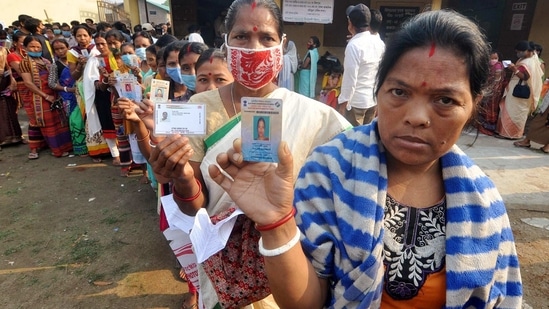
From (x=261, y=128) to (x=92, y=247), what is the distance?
3294mm

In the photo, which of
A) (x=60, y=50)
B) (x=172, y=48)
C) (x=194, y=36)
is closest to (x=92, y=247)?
(x=172, y=48)

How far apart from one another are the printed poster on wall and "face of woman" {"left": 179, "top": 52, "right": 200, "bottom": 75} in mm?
5539

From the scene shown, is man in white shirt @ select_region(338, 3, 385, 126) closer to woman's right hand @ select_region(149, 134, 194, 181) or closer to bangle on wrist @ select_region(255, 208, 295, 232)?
woman's right hand @ select_region(149, 134, 194, 181)

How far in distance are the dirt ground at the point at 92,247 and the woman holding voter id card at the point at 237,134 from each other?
1.63m

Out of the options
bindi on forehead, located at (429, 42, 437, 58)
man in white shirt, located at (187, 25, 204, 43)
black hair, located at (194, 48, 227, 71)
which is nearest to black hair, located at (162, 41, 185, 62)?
black hair, located at (194, 48, 227, 71)

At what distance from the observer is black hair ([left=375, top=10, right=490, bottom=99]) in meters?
1.08

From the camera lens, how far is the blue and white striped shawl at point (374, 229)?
3.69 feet

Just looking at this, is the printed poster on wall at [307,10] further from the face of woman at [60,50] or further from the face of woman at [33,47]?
the face of woman at [33,47]

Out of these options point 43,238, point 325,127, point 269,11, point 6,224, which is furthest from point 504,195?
point 6,224

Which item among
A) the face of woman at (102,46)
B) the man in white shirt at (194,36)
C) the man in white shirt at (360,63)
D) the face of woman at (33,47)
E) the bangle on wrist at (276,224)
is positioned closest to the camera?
the bangle on wrist at (276,224)

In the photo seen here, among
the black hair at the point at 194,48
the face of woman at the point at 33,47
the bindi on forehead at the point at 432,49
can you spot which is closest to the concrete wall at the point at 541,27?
the black hair at the point at 194,48

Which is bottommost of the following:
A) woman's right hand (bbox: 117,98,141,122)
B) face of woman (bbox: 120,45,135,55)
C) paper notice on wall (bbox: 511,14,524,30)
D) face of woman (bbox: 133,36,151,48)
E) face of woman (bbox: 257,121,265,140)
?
woman's right hand (bbox: 117,98,141,122)

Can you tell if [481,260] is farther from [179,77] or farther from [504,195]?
[504,195]

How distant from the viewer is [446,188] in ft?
4.09
